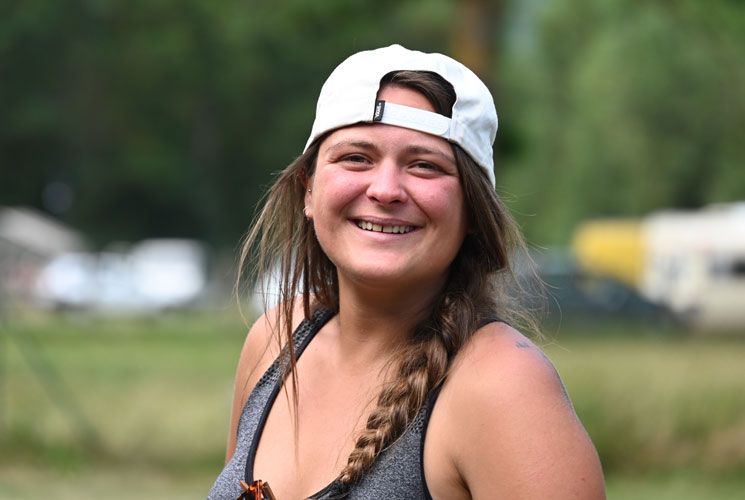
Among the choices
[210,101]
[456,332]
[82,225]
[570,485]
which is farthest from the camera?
[82,225]

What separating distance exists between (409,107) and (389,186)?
121mm

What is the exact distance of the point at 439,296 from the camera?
2.06m

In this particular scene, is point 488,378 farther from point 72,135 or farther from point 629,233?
point 629,233

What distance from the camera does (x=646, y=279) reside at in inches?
1252

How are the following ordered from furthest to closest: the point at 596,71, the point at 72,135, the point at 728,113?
the point at 72,135 → the point at 596,71 → the point at 728,113

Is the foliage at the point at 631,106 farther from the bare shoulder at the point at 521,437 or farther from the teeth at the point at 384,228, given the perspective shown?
the bare shoulder at the point at 521,437

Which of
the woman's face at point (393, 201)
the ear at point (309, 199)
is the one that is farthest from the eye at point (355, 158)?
the ear at point (309, 199)

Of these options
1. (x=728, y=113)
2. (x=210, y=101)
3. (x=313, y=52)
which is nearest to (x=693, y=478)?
(x=728, y=113)

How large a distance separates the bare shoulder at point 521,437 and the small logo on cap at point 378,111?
41 centimetres

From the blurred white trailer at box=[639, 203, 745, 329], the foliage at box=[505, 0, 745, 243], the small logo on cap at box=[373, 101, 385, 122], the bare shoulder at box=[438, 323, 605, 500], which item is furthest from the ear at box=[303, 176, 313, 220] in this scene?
the blurred white trailer at box=[639, 203, 745, 329]

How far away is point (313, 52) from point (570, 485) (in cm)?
2555

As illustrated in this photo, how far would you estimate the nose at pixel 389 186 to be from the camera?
1.96m

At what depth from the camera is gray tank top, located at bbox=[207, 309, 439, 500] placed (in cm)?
184

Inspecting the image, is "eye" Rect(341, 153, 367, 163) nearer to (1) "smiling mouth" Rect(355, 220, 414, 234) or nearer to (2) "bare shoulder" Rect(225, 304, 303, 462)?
(1) "smiling mouth" Rect(355, 220, 414, 234)
